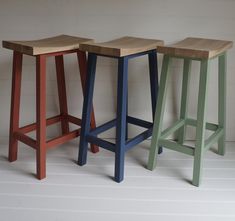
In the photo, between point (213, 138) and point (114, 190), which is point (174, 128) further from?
A: point (114, 190)

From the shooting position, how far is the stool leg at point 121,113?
1731 millimetres

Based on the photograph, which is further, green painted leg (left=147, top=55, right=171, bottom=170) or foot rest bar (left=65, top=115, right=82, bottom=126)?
foot rest bar (left=65, top=115, right=82, bottom=126)

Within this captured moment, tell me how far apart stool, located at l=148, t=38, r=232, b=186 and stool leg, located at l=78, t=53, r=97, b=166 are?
36 centimetres

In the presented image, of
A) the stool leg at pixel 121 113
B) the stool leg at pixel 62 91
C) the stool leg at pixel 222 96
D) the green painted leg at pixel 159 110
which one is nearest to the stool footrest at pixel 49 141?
the stool leg at pixel 62 91

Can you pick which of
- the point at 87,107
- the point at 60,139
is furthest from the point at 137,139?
the point at 60,139

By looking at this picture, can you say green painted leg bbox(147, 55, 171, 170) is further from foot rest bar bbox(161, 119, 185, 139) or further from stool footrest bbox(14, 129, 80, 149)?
stool footrest bbox(14, 129, 80, 149)

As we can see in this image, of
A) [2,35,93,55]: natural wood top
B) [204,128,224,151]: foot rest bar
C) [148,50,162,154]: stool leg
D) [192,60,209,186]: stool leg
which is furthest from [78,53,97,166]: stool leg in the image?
[204,128,224,151]: foot rest bar

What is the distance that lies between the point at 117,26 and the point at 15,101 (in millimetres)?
754

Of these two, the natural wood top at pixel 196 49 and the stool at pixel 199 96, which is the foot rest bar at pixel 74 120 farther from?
the natural wood top at pixel 196 49

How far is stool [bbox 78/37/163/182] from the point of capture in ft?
5.66

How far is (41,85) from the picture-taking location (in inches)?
70.1

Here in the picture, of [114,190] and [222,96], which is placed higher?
[222,96]

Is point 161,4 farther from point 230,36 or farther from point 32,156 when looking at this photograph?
point 32,156

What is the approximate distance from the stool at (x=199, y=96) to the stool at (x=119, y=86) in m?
0.13
